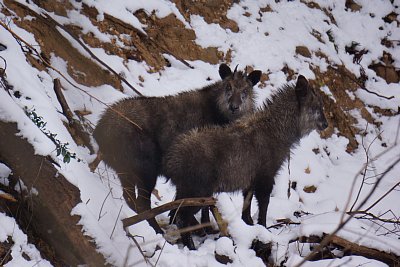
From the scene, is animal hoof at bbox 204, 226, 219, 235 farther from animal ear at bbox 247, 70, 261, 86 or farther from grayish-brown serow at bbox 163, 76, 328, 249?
animal ear at bbox 247, 70, 261, 86

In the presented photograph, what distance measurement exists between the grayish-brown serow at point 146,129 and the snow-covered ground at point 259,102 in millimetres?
245

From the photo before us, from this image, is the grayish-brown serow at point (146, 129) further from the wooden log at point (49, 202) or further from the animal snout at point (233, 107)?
the wooden log at point (49, 202)

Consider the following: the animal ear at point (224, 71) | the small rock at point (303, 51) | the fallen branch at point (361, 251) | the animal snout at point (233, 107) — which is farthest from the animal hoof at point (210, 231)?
the small rock at point (303, 51)

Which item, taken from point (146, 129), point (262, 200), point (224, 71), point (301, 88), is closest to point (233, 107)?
point (224, 71)

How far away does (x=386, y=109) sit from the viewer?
39.3ft

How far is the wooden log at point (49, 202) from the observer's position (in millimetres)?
4070

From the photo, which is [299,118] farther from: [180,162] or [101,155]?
[101,155]

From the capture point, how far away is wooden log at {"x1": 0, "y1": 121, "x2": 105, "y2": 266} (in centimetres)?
407

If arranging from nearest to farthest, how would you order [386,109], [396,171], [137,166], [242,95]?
[137,166]
[242,95]
[396,171]
[386,109]

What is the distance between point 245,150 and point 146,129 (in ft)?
4.08

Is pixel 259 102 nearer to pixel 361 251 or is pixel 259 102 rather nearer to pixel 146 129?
pixel 146 129

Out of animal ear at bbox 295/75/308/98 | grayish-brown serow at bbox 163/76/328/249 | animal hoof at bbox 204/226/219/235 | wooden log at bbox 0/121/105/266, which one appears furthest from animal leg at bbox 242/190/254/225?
wooden log at bbox 0/121/105/266

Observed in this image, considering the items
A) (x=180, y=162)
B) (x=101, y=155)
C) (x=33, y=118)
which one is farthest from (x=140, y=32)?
(x=33, y=118)

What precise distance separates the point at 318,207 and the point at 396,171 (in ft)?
8.71
